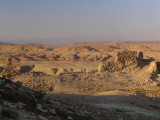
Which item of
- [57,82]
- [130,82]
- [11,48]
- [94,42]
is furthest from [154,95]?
[94,42]

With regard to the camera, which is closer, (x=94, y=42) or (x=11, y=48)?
(x=11, y=48)

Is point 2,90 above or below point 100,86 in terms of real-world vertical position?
above

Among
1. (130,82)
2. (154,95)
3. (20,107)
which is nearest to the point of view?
(20,107)

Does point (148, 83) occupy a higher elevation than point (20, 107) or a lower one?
lower

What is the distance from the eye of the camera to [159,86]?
20.2 metres

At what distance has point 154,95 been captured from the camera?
16625mm

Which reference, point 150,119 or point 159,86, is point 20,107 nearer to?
point 150,119

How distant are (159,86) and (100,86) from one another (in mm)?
5999

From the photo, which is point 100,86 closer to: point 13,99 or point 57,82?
point 57,82

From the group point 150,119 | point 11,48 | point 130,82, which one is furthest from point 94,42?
point 150,119

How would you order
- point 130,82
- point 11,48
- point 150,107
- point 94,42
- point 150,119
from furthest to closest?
point 94,42 < point 11,48 < point 130,82 < point 150,107 < point 150,119

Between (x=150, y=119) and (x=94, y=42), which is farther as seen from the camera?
(x=94, y=42)

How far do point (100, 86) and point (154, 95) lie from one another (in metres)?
5.72

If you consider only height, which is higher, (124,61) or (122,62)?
(124,61)
